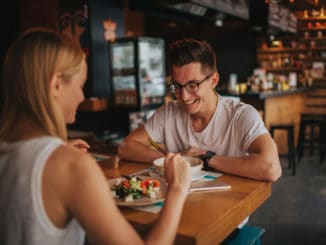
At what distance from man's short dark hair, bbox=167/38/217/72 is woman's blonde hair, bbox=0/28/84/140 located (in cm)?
104

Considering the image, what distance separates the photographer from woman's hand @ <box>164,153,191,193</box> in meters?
1.20

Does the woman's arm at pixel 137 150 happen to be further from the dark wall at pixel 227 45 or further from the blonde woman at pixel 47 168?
the dark wall at pixel 227 45

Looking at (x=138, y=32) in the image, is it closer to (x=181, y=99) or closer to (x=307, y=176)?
(x=307, y=176)

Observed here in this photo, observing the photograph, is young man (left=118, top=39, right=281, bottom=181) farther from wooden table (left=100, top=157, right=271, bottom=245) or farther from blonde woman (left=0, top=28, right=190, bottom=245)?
blonde woman (left=0, top=28, right=190, bottom=245)

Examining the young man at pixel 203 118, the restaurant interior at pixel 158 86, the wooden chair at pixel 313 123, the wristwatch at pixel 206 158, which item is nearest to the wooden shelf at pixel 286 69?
the restaurant interior at pixel 158 86

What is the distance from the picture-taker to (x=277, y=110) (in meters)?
6.41

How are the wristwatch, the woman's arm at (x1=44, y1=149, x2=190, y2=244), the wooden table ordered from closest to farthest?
the woman's arm at (x1=44, y1=149, x2=190, y2=244) < the wooden table < the wristwatch

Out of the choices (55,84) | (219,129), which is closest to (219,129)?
(219,129)

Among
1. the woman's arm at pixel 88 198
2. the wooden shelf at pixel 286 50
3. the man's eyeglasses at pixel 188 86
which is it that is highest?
the wooden shelf at pixel 286 50

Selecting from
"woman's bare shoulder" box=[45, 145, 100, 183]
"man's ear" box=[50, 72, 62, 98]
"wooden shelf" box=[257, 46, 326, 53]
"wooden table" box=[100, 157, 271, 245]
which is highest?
"wooden shelf" box=[257, 46, 326, 53]

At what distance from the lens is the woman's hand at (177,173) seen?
1.20 meters

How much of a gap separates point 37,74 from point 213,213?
744 mm

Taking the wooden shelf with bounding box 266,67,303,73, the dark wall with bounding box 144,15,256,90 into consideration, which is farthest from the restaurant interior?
the dark wall with bounding box 144,15,256,90

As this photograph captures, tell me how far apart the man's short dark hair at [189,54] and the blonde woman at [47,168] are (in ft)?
3.33
